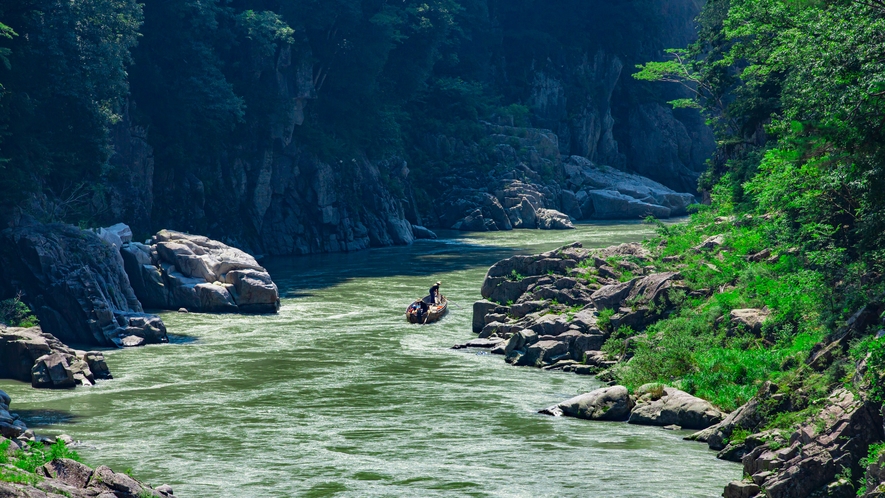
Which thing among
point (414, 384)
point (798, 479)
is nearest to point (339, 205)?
point (414, 384)

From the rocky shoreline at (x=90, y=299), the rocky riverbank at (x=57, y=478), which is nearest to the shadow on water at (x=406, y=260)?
the rocky shoreline at (x=90, y=299)

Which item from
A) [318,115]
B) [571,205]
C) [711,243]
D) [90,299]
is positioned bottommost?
[90,299]

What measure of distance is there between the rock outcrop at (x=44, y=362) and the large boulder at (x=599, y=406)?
46.1 ft

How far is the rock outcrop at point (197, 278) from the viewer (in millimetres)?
47781

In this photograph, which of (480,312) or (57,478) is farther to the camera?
(480,312)

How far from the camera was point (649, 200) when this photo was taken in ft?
325

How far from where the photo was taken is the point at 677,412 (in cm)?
2731

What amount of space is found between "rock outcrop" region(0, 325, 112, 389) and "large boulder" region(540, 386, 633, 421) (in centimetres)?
1404

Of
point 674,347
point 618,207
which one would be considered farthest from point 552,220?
point 674,347

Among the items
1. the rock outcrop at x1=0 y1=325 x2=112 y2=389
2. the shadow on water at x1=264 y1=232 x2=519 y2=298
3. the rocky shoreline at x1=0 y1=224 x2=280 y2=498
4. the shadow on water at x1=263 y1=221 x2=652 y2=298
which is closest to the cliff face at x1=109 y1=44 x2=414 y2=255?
the shadow on water at x1=263 y1=221 x2=652 y2=298

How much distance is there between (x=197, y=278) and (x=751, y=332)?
26701 millimetres

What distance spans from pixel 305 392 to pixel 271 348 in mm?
7480

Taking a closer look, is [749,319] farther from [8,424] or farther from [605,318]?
[8,424]

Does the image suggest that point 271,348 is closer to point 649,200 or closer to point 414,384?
point 414,384
